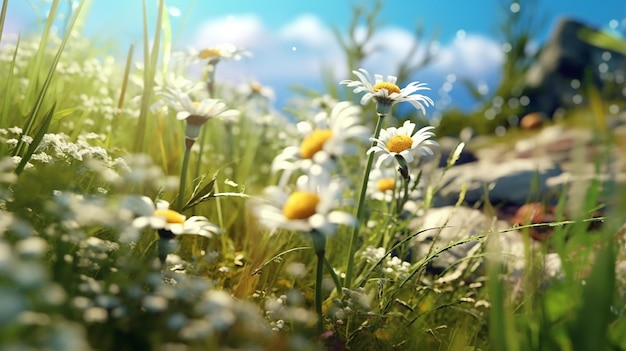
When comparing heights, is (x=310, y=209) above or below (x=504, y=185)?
below

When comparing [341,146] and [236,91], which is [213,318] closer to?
[341,146]

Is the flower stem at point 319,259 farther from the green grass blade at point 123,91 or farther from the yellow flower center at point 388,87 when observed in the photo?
the green grass blade at point 123,91

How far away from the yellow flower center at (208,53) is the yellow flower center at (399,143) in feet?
2.72

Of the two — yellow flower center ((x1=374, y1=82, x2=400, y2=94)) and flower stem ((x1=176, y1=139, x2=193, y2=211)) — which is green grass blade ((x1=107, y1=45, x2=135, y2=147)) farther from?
yellow flower center ((x1=374, y1=82, x2=400, y2=94))

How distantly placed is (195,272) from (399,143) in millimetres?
610

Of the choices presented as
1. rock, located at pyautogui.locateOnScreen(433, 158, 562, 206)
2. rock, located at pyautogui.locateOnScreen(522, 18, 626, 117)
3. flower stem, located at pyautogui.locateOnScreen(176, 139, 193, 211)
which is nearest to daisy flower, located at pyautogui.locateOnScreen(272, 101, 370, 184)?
flower stem, located at pyautogui.locateOnScreen(176, 139, 193, 211)

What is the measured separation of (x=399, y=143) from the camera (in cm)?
170

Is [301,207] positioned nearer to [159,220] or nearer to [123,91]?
[159,220]

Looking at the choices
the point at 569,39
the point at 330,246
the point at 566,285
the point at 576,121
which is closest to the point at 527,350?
the point at 566,285

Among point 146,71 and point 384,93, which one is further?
point 146,71

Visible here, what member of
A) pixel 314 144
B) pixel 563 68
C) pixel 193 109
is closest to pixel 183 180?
pixel 193 109

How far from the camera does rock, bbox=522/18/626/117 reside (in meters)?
10.7

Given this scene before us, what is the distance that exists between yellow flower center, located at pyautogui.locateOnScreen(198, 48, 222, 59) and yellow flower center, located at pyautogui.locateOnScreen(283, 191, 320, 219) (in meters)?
1.18

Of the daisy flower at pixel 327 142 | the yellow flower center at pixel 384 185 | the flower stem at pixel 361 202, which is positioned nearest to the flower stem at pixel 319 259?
the daisy flower at pixel 327 142
